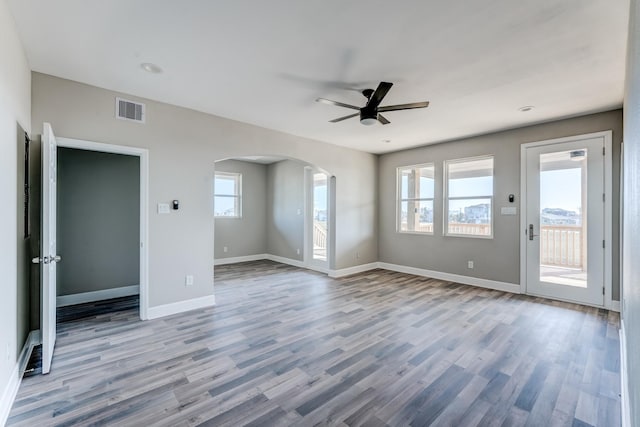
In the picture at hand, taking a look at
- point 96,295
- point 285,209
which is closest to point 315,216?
point 285,209

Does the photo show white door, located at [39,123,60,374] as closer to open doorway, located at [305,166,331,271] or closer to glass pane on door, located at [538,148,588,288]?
open doorway, located at [305,166,331,271]

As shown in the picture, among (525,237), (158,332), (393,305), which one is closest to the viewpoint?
(158,332)

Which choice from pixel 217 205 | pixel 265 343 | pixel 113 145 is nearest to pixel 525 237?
pixel 265 343

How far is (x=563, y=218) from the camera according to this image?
4.44 m

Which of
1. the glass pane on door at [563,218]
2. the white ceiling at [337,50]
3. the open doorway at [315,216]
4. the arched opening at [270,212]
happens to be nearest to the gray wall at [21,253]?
the white ceiling at [337,50]

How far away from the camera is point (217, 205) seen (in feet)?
25.0

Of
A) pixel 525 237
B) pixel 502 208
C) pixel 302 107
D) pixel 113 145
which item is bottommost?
pixel 525 237

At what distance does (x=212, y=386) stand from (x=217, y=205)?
18.9ft

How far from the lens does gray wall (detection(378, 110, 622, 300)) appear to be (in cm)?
430

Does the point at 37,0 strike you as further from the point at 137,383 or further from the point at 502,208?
the point at 502,208

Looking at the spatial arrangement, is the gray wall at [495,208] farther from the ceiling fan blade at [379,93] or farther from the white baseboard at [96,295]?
the white baseboard at [96,295]

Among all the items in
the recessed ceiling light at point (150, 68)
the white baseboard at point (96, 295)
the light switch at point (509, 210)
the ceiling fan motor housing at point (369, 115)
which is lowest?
the white baseboard at point (96, 295)

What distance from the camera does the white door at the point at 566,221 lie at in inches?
165

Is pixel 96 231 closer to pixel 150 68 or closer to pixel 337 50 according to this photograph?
pixel 150 68
